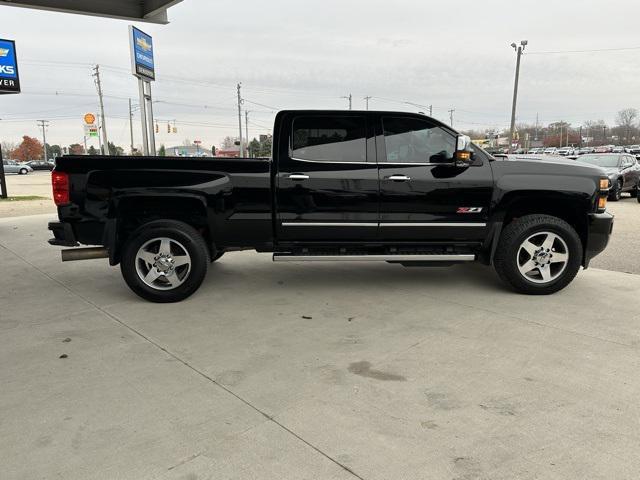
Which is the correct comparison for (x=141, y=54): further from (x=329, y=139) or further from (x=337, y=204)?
(x=337, y=204)

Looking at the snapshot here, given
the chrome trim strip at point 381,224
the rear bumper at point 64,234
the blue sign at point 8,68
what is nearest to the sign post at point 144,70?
the blue sign at point 8,68

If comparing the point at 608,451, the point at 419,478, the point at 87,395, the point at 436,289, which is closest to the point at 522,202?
the point at 436,289

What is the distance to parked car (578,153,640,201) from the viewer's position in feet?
52.2

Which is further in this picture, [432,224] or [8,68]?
[8,68]

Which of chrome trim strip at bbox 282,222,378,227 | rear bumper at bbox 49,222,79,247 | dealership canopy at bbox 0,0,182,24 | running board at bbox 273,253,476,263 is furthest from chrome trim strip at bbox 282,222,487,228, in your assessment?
dealership canopy at bbox 0,0,182,24

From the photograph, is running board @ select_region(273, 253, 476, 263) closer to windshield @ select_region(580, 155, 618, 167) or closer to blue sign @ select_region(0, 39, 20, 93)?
windshield @ select_region(580, 155, 618, 167)

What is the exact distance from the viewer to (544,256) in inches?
207

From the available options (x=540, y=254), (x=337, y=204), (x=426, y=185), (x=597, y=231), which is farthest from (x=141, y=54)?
(x=597, y=231)

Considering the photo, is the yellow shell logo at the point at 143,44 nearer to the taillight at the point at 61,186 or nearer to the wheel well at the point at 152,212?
the taillight at the point at 61,186

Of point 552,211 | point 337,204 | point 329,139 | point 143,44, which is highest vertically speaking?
point 143,44

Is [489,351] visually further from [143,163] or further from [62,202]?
[62,202]

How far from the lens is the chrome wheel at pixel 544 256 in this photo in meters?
5.26

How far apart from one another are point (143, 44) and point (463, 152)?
12.6m

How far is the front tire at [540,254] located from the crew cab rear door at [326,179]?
1490mm
